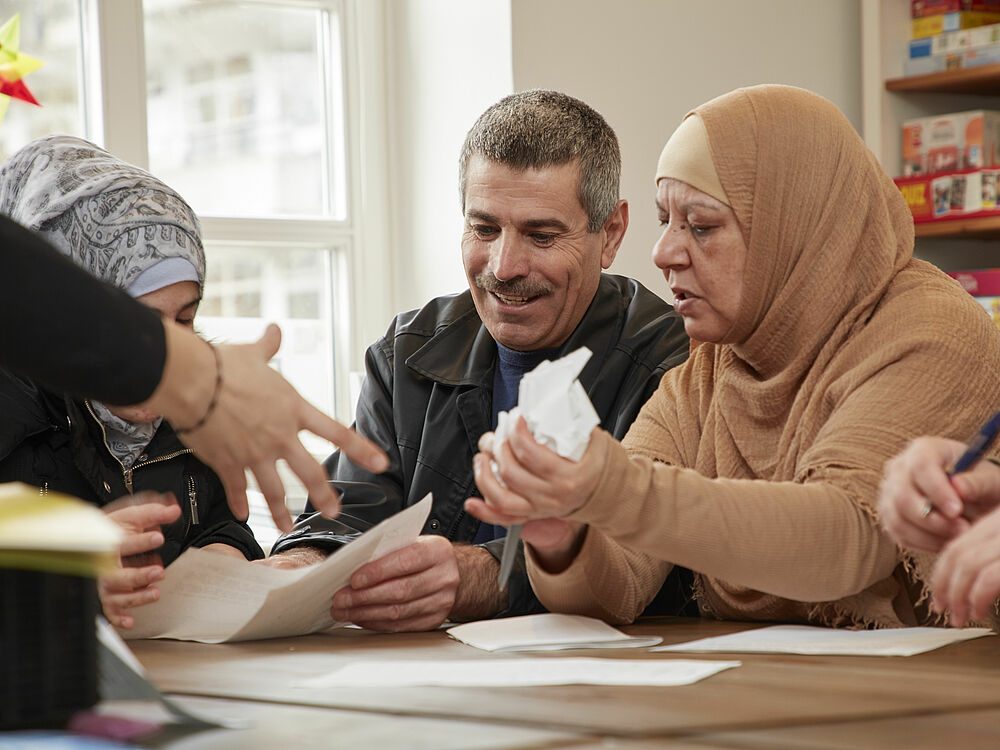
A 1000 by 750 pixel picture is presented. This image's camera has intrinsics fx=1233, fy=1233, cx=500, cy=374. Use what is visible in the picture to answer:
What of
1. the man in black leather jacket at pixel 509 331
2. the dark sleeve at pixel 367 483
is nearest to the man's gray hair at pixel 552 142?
the man in black leather jacket at pixel 509 331

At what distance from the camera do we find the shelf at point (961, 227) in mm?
3174

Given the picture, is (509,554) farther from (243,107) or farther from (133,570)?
(243,107)

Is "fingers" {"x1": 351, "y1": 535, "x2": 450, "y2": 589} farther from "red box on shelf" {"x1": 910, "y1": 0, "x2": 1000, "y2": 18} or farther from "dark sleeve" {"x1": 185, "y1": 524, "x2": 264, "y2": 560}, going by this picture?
"red box on shelf" {"x1": 910, "y1": 0, "x2": 1000, "y2": 18}

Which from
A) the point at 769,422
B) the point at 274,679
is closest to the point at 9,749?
the point at 274,679

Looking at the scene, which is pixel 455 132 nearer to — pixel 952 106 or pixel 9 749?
pixel 952 106

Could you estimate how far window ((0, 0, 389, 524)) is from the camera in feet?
9.98

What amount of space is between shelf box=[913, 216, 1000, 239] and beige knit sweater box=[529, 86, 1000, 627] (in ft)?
5.66

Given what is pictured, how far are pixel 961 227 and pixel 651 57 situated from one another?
3.04 ft

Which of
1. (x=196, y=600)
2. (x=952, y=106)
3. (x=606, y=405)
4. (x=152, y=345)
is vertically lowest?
(x=196, y=600)

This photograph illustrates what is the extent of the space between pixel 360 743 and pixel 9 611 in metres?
0.22

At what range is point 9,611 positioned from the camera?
2.26 feet

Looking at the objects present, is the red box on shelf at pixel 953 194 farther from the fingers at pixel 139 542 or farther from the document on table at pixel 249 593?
the fingers at pixel 139 542

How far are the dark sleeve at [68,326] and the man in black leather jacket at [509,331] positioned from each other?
85cm


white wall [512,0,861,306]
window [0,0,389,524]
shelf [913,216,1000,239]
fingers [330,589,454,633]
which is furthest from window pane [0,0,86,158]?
shelf [913,216,1000,239]
